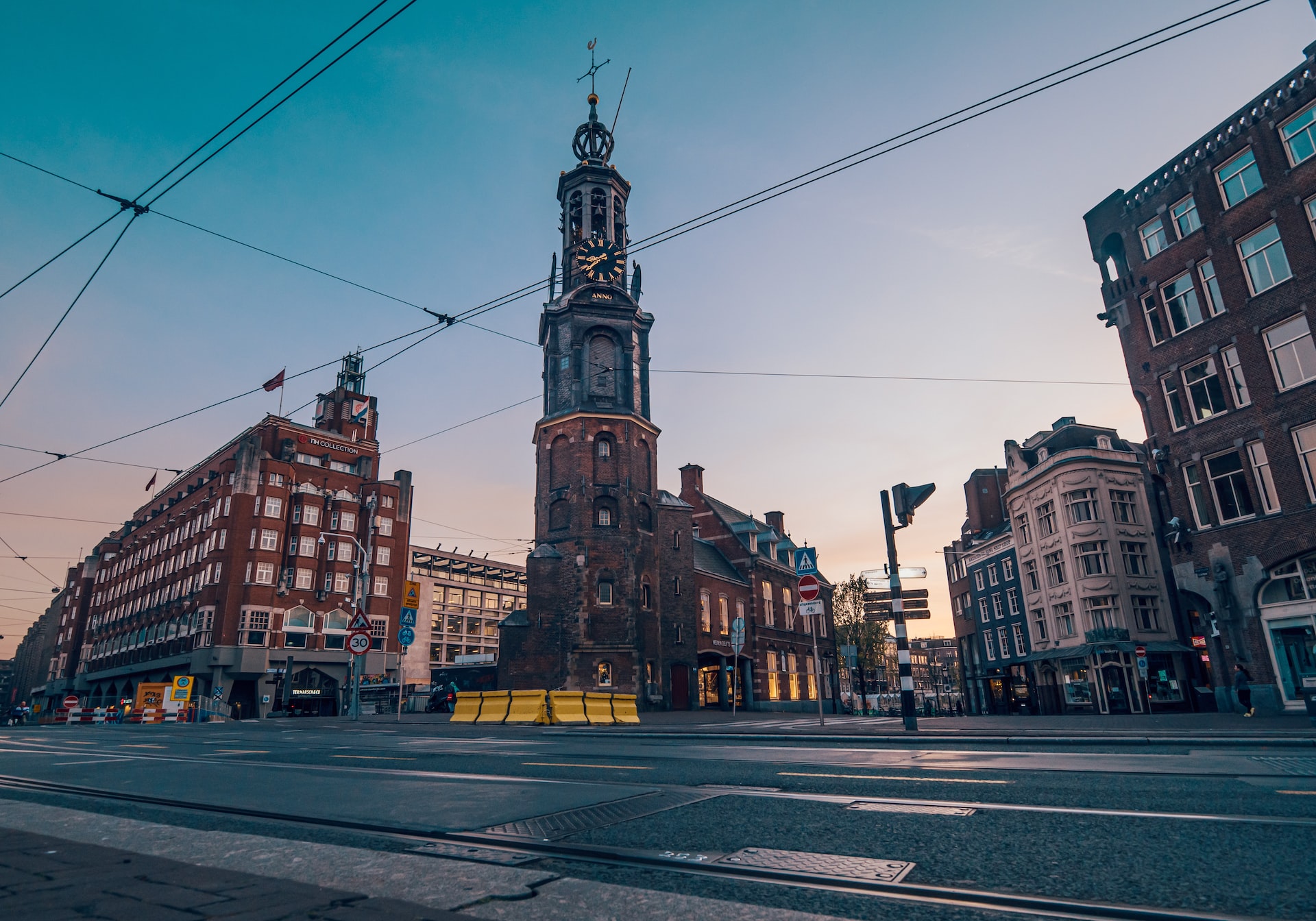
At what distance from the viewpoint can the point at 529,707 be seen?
2391cm

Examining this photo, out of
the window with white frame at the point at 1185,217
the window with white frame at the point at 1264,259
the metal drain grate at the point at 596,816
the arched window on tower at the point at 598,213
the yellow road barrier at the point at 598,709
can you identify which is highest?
the arched window on tower at the point at 598,213

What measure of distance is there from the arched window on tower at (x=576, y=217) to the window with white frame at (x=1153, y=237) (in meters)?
27.8

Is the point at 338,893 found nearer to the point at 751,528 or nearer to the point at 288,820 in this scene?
the point at 288,820

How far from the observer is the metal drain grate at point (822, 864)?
367 centimetres

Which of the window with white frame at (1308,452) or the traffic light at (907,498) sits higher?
the window with white frame at (1308,452)

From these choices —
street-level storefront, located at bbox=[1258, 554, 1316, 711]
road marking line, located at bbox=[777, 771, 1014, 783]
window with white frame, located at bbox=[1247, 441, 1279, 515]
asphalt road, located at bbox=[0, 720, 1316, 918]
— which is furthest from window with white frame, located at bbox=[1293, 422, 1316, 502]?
road marking line, located at bbox=[777, 771, 1014, 783]

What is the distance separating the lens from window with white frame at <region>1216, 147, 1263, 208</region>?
23250mm

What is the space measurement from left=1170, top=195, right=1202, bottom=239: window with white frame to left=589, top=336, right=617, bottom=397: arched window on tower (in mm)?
25968

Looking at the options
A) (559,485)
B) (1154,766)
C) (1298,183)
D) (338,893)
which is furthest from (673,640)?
(338,893)

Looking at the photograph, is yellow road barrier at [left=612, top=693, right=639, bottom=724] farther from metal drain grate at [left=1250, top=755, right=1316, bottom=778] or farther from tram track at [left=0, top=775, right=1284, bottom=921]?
tram track at [left=0, top=775, right=1284, bottom=921]

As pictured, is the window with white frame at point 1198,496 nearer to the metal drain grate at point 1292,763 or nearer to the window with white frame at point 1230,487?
the window with white frame at point 1230,487

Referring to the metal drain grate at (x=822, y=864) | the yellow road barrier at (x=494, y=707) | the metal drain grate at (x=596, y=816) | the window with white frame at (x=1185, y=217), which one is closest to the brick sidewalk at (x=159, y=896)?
the metal drain grate at (x=596, y=816)

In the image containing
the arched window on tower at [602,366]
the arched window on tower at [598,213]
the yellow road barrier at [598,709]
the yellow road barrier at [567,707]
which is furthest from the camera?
the arched window on tower at [598,213]

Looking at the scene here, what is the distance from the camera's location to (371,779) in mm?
7902
